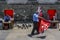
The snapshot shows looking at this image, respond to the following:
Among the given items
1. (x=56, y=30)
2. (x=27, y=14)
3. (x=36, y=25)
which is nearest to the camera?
(x=36, y=25)

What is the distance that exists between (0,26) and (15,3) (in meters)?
5.19

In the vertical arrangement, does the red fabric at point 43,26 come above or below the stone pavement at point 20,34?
above

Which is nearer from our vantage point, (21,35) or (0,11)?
(21,35)

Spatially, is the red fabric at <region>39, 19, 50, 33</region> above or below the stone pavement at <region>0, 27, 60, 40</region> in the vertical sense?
above

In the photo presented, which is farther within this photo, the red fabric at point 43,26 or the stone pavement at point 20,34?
the red fabric at point 43,26

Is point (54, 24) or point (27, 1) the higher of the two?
point (27, 1)

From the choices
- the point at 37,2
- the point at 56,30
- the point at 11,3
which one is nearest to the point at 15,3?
the point at 11,3

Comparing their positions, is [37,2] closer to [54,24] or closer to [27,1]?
[27,1]

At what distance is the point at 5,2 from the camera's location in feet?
83.8

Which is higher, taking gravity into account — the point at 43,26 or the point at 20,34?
the point at 43,26

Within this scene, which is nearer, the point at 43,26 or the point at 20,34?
the point at 43,26

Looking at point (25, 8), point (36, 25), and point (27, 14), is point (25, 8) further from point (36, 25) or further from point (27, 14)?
point (36, 25)

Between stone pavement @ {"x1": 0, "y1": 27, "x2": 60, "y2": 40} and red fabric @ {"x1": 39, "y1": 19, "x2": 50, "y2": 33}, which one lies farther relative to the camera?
red fabric @ {"x1": 39, "y1": 19, "x2": 50, "y2": 33}

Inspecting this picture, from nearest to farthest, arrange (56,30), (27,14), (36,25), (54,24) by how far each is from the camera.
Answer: (36,25), (56,30), (54,24), (27,14)
